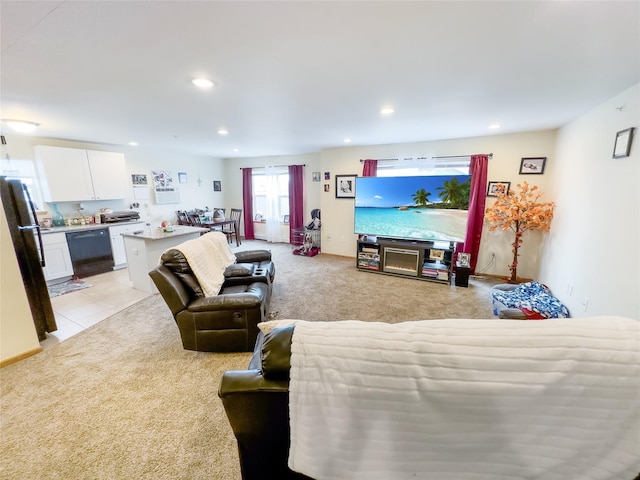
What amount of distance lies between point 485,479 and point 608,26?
2195 millimetres

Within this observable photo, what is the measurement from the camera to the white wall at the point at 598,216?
1.93m

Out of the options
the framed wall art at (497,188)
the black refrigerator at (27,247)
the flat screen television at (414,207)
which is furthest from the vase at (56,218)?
the framed wall art at (497,188)

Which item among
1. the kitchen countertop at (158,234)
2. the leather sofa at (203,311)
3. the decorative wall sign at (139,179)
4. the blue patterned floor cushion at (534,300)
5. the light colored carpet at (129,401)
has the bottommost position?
the light colored carpet at (129,401)

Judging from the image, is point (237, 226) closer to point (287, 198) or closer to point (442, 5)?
point (287, 198)

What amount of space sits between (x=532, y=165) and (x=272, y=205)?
5.38 meters

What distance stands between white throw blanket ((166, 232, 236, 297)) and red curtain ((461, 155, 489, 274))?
147 inches

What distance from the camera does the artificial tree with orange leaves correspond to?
3.39 meters

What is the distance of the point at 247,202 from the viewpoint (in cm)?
709

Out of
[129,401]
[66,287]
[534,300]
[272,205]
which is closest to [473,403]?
[129,401]

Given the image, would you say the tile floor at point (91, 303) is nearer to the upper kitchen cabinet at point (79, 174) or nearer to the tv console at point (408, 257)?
the upper kitchen cabinet at point (79, 174)

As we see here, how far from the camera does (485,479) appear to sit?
2.80 ft

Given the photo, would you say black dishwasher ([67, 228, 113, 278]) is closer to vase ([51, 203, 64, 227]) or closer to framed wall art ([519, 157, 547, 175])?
vase ([51, 203, 64, 227])

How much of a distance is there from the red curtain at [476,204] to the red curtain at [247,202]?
534 cm

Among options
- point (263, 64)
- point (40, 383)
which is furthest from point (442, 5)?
point (40, 383)
